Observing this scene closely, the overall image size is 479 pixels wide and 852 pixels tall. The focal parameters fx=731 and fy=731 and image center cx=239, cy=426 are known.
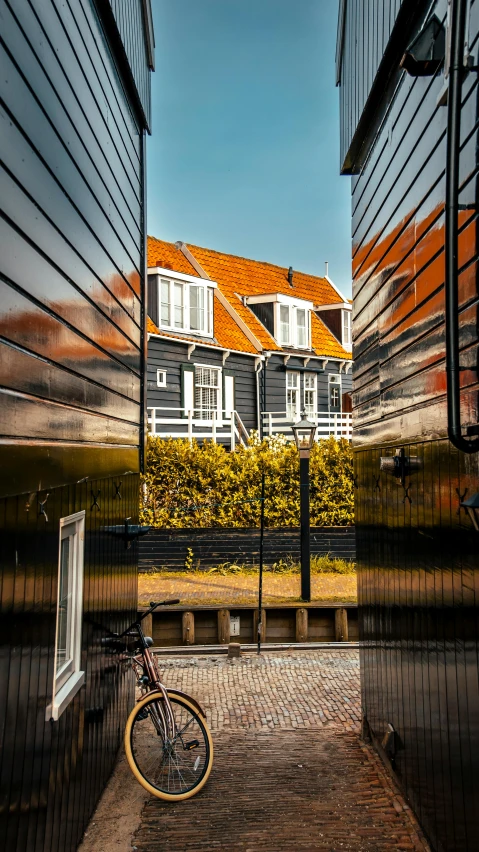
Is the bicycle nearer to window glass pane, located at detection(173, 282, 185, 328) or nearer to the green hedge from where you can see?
the green hedge

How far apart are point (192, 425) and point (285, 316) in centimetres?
681

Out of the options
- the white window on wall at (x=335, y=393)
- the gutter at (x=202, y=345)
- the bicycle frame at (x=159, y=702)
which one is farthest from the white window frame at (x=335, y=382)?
the bicycle frame at (x=159, y=702)

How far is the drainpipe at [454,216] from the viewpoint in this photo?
3309mm

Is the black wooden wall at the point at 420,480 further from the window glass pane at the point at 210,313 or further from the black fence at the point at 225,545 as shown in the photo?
the window glass pane at the point at 210,313

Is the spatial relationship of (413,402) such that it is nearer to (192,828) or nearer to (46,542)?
(46,542)

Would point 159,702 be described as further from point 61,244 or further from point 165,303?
point 165,303

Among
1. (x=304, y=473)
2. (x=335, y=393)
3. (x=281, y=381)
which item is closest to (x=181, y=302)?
(x=281, y=381)

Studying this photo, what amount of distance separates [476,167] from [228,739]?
5.71 metres

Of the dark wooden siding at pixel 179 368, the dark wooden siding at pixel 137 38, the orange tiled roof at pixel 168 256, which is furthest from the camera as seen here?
the orange tiled roof at pixel 168 256

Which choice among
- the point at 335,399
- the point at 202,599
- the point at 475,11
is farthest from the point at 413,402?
the point at 335,399

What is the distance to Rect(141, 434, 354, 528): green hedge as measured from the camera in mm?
15102

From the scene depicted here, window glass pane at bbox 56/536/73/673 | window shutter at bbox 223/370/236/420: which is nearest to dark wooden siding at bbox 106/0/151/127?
window glass pane at bbox 56/536/73/673

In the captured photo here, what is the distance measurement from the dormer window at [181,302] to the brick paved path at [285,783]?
39.6 feet

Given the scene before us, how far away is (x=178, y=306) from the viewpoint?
788 inches
